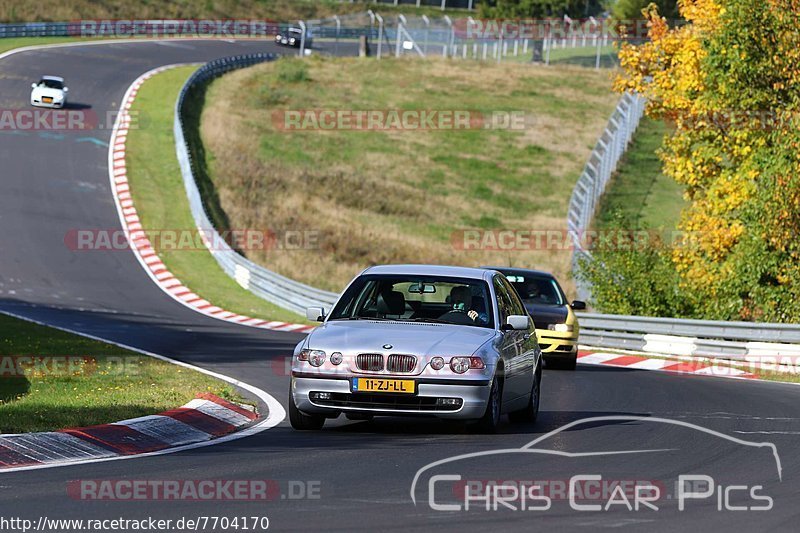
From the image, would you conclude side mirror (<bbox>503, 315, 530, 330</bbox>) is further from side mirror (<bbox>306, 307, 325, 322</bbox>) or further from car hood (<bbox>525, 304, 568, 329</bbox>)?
car hood (<bbox>525, 304, 568, 329</bbox>)

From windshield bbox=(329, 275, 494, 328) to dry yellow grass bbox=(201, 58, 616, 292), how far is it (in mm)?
24432

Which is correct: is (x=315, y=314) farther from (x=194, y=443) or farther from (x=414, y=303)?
(x=194, y=443)

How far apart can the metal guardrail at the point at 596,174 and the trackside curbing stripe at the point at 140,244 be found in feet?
25.0

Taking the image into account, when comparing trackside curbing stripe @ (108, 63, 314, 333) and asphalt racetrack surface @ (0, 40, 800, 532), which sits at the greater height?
asphalt racetrack surface @ (0, 40, 800, 532)

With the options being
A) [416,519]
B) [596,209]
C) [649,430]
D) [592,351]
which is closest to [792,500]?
[416,519]

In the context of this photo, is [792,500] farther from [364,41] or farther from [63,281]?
[364,41]

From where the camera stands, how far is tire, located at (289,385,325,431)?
451 inches

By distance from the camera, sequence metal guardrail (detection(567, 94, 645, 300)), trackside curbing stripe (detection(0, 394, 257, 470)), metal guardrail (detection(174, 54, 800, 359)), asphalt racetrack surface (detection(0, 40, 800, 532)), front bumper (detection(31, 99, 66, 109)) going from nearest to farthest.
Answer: asphalt racetrack surface (detection(0, 40, 800, 532))
trackside curbing stripe (detection(0, 394, 257, 470))
metal guardrail (detection(174, 54, 800, 359))
metal guardrail (detection(567, 94, 645, 300))
front bumper (detection(31, 99, 66, 109))

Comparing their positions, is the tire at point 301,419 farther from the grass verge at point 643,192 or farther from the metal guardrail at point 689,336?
the grass verge at point 643,192

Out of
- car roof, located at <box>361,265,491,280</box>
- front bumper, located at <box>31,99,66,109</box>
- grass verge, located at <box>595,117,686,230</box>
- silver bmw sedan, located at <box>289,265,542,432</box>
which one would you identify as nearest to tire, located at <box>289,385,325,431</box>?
silver bmw sedan, located at <box>289,265,542,432</box>

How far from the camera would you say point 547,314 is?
69.2ft

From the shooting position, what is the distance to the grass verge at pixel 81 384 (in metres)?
11.4

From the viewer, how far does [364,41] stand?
82.3 m

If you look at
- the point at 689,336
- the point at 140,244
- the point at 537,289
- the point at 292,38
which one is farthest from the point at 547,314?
the point at 292,38
